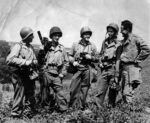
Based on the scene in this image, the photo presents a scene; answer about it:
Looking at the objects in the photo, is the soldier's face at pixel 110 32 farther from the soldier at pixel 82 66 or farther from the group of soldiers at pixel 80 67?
the soldier at pixel 82 66

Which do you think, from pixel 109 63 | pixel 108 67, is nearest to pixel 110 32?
pixel 109 63

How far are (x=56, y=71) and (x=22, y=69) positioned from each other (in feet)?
3.72

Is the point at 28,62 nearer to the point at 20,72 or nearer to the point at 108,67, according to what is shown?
the point at 20,72

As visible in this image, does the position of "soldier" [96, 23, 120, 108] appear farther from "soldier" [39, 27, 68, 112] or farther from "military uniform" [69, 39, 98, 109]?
"soldier" [39, 27, 68, 112]

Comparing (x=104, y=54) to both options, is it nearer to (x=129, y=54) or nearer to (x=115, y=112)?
(x=129, y=54)

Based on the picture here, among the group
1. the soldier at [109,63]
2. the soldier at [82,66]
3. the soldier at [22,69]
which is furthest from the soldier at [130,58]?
the soldier at [22,69]

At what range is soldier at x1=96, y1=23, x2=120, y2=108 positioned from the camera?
952 centimetres

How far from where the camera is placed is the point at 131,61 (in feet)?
30.4

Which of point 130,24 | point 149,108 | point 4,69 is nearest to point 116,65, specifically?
point 130,24

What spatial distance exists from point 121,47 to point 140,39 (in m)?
0.61

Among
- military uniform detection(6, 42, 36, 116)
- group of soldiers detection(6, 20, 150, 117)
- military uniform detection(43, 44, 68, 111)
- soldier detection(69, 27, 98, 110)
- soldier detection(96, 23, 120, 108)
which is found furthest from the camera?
soldier detection(69, 27, 98, 110)

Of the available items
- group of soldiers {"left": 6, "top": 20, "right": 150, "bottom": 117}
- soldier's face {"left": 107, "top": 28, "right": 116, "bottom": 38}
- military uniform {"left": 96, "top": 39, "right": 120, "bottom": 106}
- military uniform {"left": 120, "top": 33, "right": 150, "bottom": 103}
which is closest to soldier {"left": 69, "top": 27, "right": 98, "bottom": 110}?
group of soldiers {"left": 6, "top": 20, "right": 150, "bottom": 117}

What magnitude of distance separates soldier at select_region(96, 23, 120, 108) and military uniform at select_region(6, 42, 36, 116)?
209 centimetres

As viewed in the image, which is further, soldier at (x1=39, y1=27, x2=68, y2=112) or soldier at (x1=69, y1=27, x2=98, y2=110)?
soldier at (x1=69, y1=27, x2=98, y2=110)
